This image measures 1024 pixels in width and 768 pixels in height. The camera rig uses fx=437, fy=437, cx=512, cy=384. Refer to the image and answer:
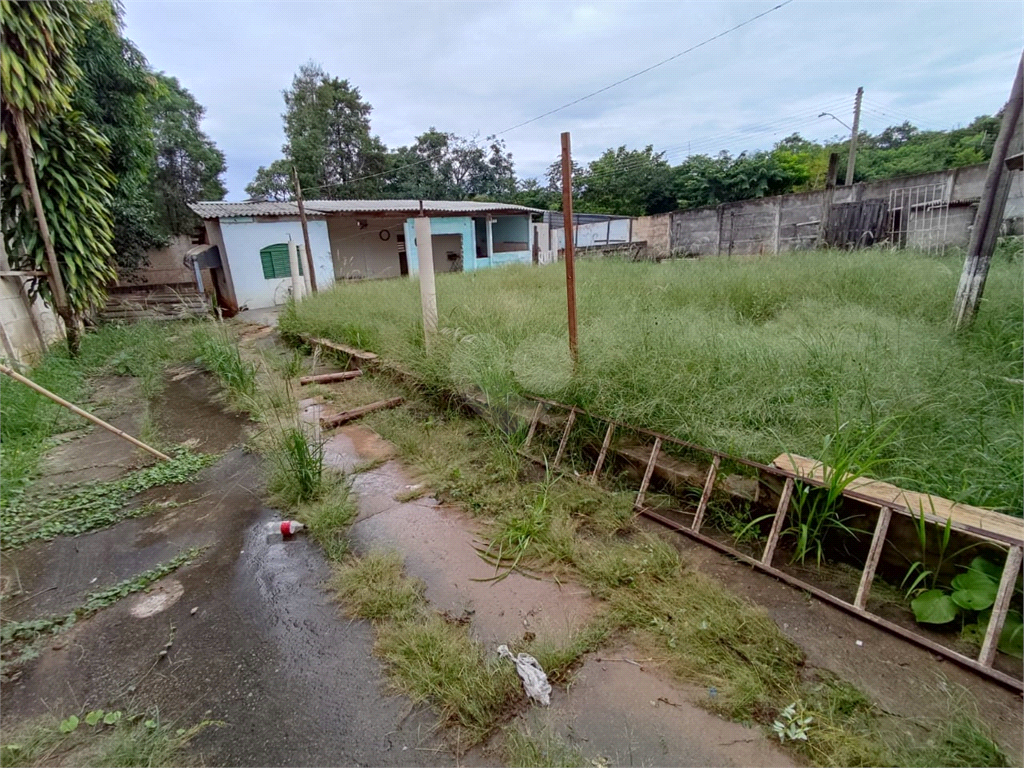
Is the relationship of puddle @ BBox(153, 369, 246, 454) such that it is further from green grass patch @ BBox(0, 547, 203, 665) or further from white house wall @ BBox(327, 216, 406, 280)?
white house wall @ BBox(327, 216, 406, 280)

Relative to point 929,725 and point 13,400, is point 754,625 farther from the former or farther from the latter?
point 13,400

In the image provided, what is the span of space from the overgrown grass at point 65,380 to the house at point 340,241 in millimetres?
3267

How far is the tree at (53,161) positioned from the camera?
3.88 m

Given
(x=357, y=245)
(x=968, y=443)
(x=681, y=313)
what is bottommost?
(x=968, y=443)

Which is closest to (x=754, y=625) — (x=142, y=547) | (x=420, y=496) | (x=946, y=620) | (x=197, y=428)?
(x=946, y=620)

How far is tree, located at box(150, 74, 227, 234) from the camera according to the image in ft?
48.0

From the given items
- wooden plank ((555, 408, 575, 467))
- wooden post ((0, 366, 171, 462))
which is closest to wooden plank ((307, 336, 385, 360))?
wooden post ((0, 366, 171, 462))

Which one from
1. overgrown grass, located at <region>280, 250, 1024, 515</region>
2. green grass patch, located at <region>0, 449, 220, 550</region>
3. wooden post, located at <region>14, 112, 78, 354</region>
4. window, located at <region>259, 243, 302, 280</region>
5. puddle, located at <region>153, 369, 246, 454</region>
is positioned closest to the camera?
overgrown grass, located at <region>280, 250, 1024, 515</region>

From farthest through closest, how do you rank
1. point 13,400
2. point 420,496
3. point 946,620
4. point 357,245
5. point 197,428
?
point 357,245 → point 197,428 → point 13,400 → point 420,496 → point 946,620

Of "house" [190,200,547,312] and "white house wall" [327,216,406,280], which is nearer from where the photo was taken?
"house" [190,200,547,312]

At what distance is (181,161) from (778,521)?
21.3m

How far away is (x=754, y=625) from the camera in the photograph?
152 centimetres

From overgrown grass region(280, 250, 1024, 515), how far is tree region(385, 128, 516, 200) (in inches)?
733

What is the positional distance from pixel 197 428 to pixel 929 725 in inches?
178
